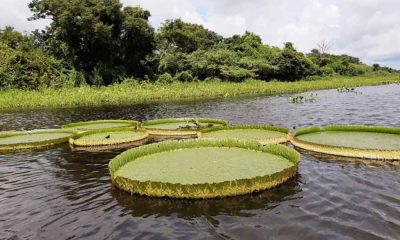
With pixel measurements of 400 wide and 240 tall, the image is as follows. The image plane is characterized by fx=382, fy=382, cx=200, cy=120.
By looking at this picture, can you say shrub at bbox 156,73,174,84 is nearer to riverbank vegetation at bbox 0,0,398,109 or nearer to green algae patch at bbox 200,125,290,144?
riverbank vegetation at bbox 0,0,398,109

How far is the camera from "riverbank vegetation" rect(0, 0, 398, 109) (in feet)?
126

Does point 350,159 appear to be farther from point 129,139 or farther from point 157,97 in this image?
point 157,97

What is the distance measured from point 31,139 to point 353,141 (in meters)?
12.3

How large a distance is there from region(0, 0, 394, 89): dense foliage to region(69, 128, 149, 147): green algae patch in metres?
29.1

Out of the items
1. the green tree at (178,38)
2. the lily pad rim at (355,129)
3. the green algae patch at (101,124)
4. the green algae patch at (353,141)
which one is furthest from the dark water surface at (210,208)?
the green tree at (178,38)

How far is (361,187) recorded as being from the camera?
27.3 ft

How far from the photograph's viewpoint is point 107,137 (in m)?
14.4

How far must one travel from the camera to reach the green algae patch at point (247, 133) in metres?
13.3

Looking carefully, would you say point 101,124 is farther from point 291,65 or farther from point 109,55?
point 291,65

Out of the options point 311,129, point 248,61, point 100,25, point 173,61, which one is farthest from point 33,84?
point 311,129

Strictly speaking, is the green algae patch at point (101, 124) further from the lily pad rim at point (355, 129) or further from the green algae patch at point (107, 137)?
the lily pad rim at point (355, 129)

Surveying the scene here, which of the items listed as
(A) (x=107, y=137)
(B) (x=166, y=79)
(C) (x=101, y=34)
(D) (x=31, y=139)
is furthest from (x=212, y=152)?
(B) (x=166, y=79)

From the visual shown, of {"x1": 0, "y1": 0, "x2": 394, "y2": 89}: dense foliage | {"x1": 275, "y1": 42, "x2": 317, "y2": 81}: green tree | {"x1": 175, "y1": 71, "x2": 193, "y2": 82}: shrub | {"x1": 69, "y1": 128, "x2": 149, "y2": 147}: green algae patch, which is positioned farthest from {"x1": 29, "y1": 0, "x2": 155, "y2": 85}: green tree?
{"x1": 69, "y1": 128, "x2": 149, "y2": 147}: green algae patch

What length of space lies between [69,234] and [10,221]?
62.6 inches
